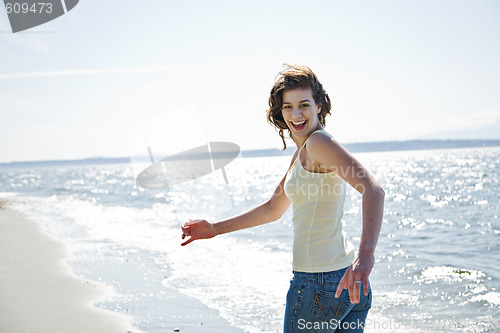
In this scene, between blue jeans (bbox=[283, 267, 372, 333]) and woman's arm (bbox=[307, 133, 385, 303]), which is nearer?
woman's arm (bbox=[307, 133, 385, 303])

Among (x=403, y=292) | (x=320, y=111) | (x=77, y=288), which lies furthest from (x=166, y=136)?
(x=403, y=292)

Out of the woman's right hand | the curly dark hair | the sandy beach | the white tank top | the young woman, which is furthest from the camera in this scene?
the sandy beach

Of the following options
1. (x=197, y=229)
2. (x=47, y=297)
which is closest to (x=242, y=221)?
(x=197, y=229)

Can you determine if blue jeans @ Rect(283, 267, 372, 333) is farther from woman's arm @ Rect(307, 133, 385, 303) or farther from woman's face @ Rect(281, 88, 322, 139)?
woman's face @ Rect(281, 88, 322, 139)

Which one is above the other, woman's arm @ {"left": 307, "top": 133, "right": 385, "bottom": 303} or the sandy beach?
woman's arm @ {"left": 307, "top": 133, "right": 385, "bottom": 303}

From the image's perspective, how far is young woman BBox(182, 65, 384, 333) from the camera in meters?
2.13

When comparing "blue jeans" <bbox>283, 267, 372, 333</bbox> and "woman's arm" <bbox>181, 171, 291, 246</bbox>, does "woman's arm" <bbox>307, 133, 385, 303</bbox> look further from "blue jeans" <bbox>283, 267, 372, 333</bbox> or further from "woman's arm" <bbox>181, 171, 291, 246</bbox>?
"woman's arm" <bbox>181, 171, 291, 246</bbox>

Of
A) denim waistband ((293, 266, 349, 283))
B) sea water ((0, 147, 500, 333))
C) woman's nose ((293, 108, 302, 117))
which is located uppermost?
woman's nose ((293, 108, 302, 117))

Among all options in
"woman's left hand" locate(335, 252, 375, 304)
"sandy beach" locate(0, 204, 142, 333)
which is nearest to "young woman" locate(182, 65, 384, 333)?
"woman's left hand" locate(335, 252, 375, 304)

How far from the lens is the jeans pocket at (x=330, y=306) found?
2.19m

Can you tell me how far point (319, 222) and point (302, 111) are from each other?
0.53m

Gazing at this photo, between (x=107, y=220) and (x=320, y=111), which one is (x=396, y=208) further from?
(x=320, y=111)

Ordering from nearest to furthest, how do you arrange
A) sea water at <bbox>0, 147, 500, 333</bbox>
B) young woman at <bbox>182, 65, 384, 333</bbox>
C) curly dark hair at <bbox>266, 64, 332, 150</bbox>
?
young woman at <bbox>182, 65, 384, 333</bbox> → curly dark hair at <bbox>266, 64, 332, 150</bbox> → sea water at <bbox>0, 147, 500, 333</bbox>

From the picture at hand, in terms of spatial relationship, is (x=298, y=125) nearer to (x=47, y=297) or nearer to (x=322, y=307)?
(x=322, y=307)
